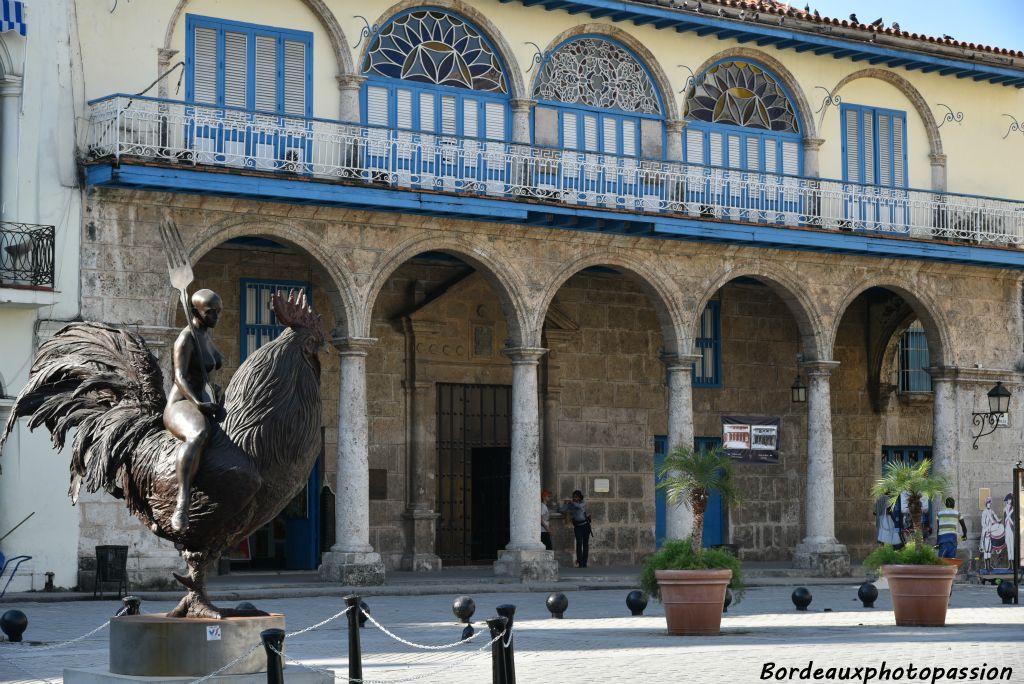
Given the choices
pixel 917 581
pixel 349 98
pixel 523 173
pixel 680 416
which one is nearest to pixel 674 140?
pixel 523 173

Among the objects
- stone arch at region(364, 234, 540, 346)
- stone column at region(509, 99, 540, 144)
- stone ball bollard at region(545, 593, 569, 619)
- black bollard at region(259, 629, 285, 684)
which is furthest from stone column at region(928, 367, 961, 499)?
black bollard at region(259, 629, 285, 684)

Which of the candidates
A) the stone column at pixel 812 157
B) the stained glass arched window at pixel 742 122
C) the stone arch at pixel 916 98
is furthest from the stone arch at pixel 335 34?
the stone arch at pixel 916 98

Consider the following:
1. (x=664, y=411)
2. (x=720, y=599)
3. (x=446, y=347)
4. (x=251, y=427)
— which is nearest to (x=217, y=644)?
(x=251, y=427)

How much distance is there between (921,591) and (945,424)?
10336 millimetres

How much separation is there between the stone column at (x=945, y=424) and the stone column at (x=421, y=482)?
7.84 metres

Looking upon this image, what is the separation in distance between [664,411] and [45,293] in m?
11.4

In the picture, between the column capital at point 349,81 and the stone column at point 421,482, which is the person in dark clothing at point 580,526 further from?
the column capital at point 349,81

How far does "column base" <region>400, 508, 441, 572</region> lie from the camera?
920 inches

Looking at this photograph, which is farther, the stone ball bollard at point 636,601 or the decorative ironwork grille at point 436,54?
the decorative ironwork grille at point 436,54

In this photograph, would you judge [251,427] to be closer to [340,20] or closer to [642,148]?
[340,20]

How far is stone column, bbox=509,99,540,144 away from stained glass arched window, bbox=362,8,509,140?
0.13m

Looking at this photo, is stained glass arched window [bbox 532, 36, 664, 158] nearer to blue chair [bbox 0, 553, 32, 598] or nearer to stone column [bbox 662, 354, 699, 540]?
stone column [bbox 662, 354, 699, 540]

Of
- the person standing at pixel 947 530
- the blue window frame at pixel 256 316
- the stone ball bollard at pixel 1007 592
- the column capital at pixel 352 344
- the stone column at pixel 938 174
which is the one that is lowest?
the stone ball bollard at pixel 1007 592

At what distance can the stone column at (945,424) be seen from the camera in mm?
25172
